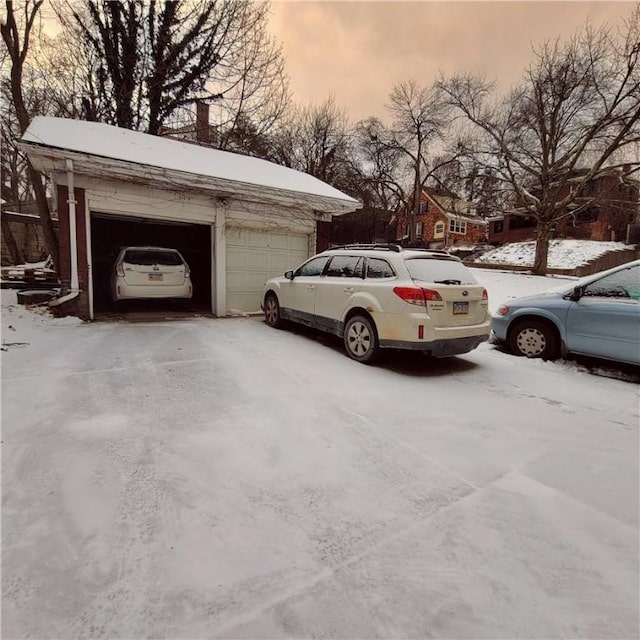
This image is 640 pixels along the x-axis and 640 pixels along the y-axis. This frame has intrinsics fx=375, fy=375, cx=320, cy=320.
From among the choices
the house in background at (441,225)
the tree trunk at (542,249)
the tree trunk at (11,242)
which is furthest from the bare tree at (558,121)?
the tree trunk at (11,242)

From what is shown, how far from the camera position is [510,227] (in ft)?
111

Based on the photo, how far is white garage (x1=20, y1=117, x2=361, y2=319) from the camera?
7059 mm

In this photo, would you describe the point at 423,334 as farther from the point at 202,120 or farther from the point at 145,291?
the point at 202,120

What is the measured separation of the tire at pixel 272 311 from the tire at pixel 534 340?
168 inches

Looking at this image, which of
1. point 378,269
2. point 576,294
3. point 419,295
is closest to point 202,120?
point 378,269

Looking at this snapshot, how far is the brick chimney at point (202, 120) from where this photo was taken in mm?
16984

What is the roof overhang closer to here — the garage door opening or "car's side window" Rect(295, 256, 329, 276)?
"car's side window" Rect(295, 256, 329, 276)

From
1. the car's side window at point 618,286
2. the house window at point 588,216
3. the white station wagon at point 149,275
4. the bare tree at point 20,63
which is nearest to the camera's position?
the car's side window at point 618,286

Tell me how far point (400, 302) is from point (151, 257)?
629 cm

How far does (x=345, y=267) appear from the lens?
239 inches

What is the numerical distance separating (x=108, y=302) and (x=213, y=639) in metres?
11.2

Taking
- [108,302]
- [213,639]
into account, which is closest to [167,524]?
[213,639]

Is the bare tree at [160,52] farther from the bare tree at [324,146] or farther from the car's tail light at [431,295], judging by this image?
the car's tail light at [431,295]

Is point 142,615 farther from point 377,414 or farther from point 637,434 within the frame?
point 637,434
